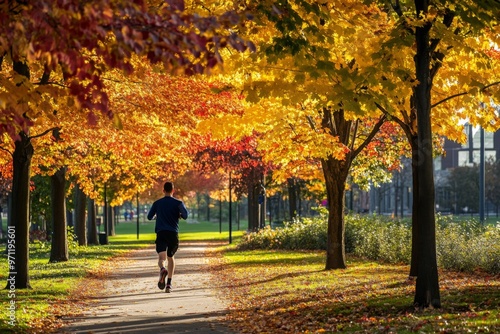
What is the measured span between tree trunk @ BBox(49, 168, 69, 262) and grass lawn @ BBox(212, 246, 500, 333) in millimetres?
6886

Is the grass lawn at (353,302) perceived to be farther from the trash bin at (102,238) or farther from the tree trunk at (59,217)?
the trash bin at (102,238)

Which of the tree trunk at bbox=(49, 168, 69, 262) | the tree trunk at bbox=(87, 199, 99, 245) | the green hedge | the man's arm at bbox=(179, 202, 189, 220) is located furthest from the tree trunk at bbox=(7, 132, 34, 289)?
the tree trunk at bbox=(87, 199, 99, 245)

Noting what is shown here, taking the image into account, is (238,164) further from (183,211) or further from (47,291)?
(183,211)

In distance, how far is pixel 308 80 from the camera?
13.3 metres

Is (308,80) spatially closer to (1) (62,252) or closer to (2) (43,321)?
(2) (43,321)

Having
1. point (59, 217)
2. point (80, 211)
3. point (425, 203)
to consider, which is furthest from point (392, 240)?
point (80, 211)

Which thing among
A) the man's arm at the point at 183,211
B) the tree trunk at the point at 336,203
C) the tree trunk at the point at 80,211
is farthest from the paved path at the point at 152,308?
the tree trunk at the point at 80,211

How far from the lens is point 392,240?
25.8m

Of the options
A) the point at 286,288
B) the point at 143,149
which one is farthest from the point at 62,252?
the point at 286,288

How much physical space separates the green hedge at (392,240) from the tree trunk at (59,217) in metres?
9.61

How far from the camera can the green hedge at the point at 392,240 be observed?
20.2 m

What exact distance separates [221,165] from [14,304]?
29.8m

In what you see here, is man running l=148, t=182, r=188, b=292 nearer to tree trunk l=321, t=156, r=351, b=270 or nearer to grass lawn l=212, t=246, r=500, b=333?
grass lawn l=212, t=246, r=500, b=333

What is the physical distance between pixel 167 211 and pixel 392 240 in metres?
12.2
